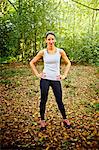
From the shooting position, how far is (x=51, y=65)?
15.8 ft

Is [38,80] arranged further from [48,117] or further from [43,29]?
[43,29]

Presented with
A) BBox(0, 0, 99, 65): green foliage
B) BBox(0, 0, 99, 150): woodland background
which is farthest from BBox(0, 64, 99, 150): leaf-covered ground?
BBox(0, 0, 99, 65): green foliage

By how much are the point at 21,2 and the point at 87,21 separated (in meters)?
6.09

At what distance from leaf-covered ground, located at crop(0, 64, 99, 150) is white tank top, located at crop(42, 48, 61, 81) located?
1.06 m

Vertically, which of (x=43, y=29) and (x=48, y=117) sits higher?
(x=43, y=29)

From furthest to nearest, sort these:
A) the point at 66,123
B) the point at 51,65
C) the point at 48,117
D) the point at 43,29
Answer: the point at 43,29
the point at 48,117
the point at 66,123
the point at 51,65

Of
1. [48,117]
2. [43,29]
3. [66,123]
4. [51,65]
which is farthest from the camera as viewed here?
[43,29]

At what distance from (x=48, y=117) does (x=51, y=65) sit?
5.38 ft

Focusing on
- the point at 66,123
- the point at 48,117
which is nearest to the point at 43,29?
the point at 48,117

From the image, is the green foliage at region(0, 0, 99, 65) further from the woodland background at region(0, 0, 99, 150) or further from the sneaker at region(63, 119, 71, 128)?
the sneaker at region(63, 119, 71, 128)

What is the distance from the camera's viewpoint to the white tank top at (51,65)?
4797 millimetres

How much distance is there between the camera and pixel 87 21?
19.6 m

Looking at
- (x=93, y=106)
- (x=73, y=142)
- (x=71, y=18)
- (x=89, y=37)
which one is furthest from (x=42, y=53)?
(x=71, y=18)

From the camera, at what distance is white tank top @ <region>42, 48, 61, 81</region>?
4.80m
